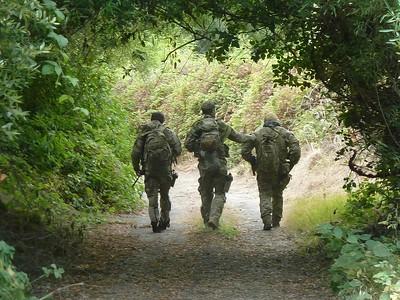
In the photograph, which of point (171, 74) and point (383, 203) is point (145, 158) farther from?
point (171, 74)

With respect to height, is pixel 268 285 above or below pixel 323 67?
below

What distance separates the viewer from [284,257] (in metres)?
9.57

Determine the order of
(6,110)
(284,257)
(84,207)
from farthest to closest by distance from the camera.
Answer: (84,207), (284,257), (6,110)

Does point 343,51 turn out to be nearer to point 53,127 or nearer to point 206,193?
point 53,127

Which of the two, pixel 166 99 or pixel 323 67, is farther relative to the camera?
pixel 166 99

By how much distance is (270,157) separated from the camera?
11852 millimetres

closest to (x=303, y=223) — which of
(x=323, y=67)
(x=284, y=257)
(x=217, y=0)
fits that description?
(x=284, y=257)

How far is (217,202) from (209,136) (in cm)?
116

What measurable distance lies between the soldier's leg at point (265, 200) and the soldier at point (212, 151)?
0.73m

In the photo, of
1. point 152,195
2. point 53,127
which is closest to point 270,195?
point 152,195

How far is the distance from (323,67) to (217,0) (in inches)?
65.8

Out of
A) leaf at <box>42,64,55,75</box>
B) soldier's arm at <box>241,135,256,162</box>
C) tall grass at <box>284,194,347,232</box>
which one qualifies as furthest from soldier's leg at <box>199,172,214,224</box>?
leaf at <box>42,64,55,75</box>

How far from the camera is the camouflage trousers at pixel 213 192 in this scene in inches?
455

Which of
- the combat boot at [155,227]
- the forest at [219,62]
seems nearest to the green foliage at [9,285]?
the forest at [219,62]
